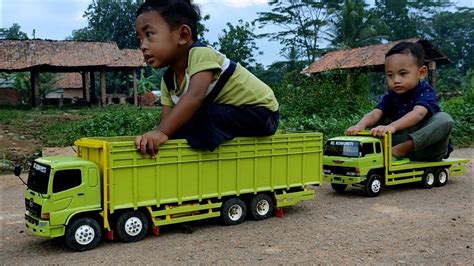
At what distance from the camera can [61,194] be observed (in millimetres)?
4387

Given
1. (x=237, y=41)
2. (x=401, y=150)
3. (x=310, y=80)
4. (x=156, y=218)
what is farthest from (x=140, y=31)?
(x=237, y=41)

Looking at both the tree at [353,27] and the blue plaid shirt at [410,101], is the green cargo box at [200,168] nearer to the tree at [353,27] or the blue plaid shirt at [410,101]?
the blue plaid shirt at [410,101]

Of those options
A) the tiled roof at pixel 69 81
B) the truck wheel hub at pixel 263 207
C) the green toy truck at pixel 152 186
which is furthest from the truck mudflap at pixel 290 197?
the tiled roof at pixel 69 81

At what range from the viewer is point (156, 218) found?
4766 millimetres

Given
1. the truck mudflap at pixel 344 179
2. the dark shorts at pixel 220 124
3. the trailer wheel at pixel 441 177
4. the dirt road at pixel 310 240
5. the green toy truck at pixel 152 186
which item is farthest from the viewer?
the trailer wheel at pixel 441 177

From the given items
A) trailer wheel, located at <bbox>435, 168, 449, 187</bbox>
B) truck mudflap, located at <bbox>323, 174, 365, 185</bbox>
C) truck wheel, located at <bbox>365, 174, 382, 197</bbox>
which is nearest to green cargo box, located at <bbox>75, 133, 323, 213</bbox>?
truck mudflap, located at <bbox>323, 174, 365, 185</bbox>

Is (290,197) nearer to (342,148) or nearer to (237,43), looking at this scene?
(342,148)

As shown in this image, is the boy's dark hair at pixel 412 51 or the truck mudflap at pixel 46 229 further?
the boy's dark hair at pixel 412 51

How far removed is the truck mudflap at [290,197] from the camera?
18.2 feet

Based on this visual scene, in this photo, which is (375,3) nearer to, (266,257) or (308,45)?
(308,45)

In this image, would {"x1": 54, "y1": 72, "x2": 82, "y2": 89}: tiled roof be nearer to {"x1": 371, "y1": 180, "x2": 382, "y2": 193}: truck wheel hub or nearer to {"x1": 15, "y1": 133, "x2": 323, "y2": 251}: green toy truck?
{"x1": 371, "y1": 180, "x2": 382, "y2": 193}: truck wheel hub

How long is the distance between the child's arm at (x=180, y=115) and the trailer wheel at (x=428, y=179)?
150 inches

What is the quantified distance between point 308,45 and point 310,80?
97.9 feet

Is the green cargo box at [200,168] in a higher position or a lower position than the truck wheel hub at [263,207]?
higher
